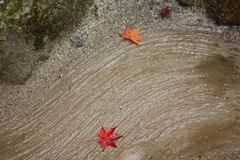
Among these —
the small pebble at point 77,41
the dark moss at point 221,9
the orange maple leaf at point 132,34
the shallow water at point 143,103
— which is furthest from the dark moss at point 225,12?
the small pebble at point 77,41

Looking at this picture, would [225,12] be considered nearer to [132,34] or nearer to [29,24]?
[132,34]

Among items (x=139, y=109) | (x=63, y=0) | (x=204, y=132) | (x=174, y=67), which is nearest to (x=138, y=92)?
(x=139, y=109)

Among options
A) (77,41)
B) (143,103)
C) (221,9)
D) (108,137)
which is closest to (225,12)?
(221,9)

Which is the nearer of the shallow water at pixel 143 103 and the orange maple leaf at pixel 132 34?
the shallow water at pixel 143 103

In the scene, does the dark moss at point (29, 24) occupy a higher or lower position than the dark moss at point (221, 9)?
higher

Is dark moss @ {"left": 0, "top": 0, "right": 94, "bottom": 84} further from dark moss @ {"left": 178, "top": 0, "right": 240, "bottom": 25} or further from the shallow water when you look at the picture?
dark moss @ {"left": 178, "top": 0, "right": 240, "bottom": 25}

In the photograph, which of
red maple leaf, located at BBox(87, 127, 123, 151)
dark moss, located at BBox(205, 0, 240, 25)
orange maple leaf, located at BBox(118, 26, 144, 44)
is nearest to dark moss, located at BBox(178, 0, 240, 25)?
dark moss, located at BBox(205, 0, 240, 25)

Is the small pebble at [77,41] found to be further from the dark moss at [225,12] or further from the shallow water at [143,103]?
the dark moss at [225,12]

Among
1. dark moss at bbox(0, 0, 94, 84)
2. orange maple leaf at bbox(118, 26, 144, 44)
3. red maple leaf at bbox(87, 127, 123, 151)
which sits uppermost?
dark moss at bbox(0, 0, 94, 84)
